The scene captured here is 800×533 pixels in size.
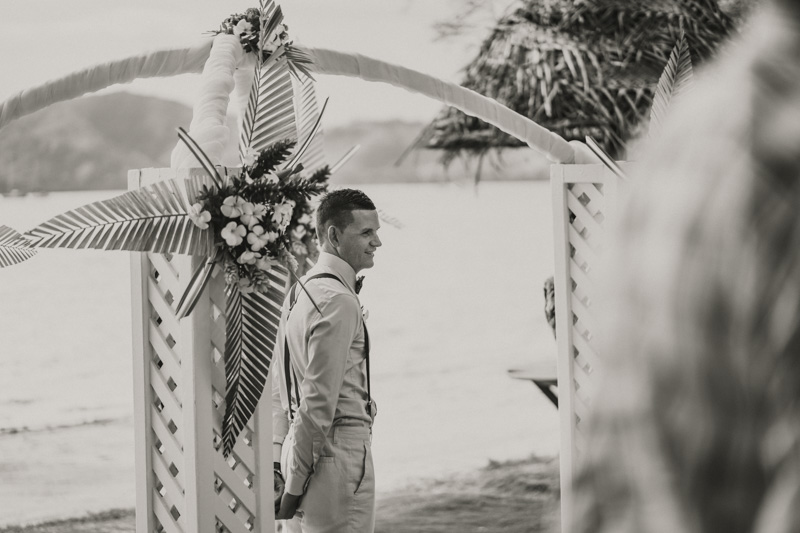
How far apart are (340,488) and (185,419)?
862 mm

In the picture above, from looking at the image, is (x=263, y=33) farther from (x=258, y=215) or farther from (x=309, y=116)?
(x=309, y=116)

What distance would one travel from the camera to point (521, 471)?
42.7 feet

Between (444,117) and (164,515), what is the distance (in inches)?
301

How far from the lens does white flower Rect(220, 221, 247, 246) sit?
274 cm

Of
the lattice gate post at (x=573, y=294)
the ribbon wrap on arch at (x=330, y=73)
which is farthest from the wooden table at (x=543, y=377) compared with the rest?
the ribbon wrap on arch at (x=330, y=73)

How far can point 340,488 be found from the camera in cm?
359

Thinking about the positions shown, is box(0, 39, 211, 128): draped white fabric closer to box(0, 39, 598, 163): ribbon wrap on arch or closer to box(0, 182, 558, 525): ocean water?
box(0, 39, 598, 163): ribbon wrap on arch

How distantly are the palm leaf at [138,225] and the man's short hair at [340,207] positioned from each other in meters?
1.22

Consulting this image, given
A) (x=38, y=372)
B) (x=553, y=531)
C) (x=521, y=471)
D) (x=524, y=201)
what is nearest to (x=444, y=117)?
(x=521, y=471)

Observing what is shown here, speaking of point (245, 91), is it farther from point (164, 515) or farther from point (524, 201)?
point (524, 201)

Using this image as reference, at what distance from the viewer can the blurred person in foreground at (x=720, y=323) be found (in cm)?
28

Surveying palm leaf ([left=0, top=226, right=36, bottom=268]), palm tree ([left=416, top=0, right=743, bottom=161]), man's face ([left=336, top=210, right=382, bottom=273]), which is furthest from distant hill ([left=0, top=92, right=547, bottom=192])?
palm leaf ([left=0, top=226, right=36, bottom=268])

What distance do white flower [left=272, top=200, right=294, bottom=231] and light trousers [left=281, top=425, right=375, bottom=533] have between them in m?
1.08

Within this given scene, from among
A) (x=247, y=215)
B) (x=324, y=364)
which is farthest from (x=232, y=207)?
(x=324, y=364)
